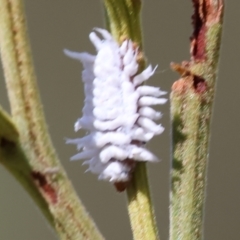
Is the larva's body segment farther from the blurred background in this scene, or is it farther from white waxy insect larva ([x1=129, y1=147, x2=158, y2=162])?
the blurred background

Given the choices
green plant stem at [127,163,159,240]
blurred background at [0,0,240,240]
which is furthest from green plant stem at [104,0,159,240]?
blurred background at [0,0,240,240]

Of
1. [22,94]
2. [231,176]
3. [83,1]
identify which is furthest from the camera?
[231,176]

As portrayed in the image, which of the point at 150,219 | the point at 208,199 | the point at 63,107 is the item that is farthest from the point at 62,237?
the point at 208,199

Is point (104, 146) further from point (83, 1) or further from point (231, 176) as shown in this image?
point (231, 176)

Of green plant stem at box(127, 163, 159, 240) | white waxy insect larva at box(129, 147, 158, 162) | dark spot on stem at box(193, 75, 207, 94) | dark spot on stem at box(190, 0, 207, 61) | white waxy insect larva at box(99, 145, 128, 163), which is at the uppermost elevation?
dark spot on stem at box(190, 0, 207, 61)

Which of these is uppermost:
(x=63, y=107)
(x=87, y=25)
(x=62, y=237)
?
(x=87, y=25)

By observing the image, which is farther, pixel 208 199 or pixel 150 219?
pixel 208 199

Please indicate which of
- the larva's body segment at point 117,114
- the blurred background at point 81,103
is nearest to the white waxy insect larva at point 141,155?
the larva's body segment at point 117,114

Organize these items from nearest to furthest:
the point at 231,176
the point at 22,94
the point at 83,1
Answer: the point at 22,94 < the point at 83,1 < the point at 231,176
